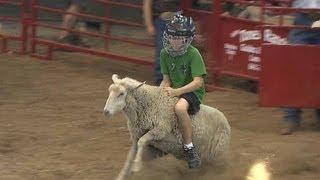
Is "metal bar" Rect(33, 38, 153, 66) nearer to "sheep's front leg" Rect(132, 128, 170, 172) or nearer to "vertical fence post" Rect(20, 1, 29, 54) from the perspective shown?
"vertical fence post" Rect(20, 1, 29, 54)

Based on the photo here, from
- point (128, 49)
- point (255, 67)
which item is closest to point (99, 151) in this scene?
point (255, 67)

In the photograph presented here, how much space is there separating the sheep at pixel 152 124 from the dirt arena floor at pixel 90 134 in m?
0.19

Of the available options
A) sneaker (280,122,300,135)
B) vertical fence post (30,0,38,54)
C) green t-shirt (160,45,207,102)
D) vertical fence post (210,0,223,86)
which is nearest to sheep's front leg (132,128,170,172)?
green t-shirt (160,45,207,102)

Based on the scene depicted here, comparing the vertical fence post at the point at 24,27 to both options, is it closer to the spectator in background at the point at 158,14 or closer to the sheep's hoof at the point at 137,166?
the spectator in background at the point at 158,14

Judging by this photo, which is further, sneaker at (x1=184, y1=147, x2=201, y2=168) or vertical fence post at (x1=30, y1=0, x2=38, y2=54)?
vertical fence post at (x1=30, y1=0, x2=38, y2=54)

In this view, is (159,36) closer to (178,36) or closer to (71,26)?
(71,26)

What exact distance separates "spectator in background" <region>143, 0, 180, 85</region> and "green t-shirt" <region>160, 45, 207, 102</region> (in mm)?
3055

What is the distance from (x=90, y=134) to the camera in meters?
7.65

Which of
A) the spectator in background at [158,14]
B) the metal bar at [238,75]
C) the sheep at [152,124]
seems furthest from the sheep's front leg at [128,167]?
the metal bar at [238,75]

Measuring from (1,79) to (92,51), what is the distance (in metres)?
1.47

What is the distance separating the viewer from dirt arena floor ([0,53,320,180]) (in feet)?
20.6

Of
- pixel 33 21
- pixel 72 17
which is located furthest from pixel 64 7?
pixel 33 21

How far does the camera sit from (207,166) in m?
6.24

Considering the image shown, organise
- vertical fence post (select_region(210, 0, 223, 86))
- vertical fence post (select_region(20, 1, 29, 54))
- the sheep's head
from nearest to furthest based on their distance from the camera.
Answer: the sheep's head < vertical fence post (select_region(210, 0, 223, 86)) < vertical fence post (select_region(20, 1, 29, 54))
